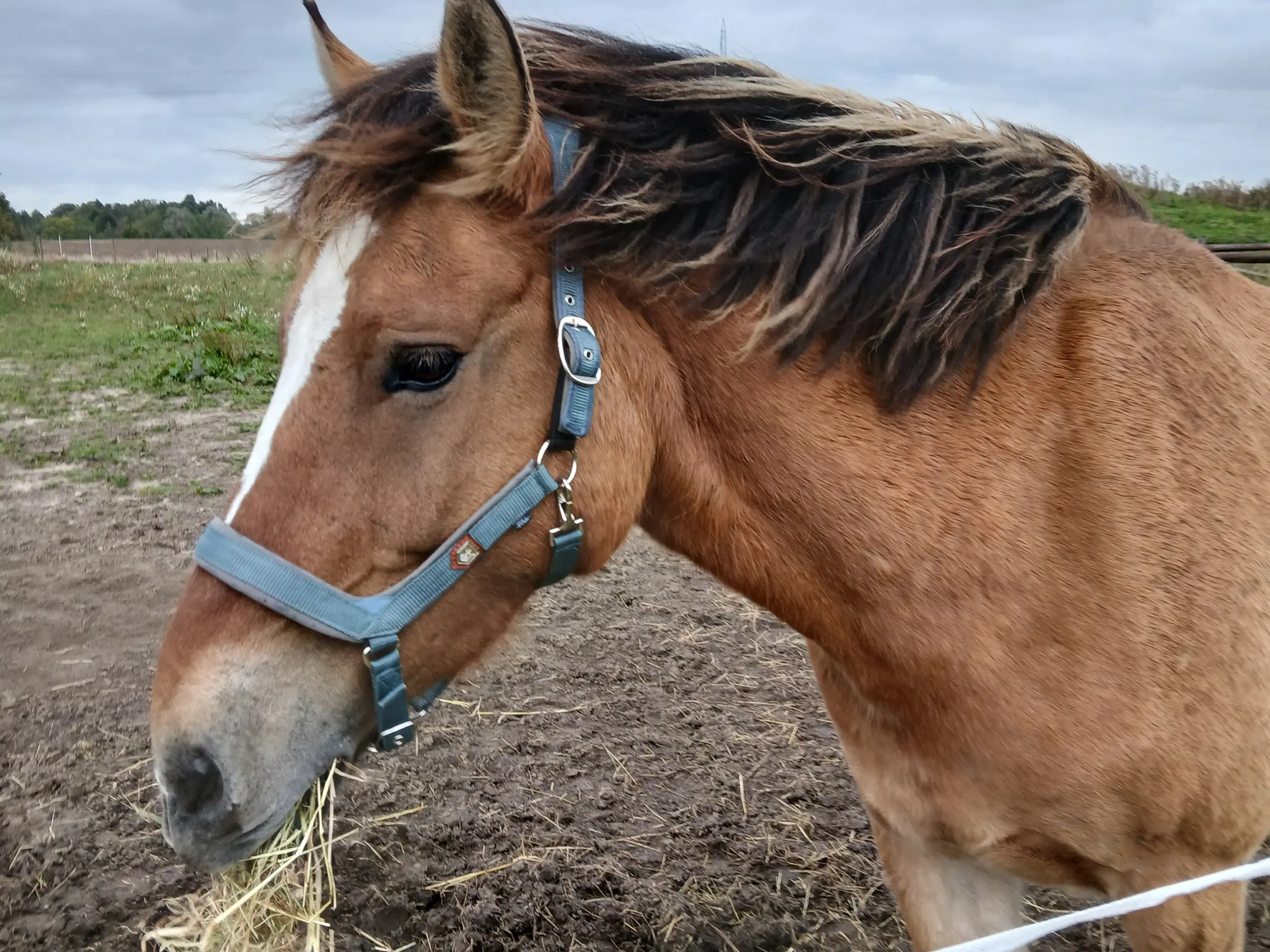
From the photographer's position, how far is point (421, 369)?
146 centimetres

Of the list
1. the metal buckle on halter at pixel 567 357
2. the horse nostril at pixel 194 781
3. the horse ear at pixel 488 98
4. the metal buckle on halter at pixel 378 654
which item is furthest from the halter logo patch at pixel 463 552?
the horse ear at pixel 488 98

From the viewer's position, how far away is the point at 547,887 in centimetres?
303

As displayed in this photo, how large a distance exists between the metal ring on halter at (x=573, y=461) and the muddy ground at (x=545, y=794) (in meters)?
0.45

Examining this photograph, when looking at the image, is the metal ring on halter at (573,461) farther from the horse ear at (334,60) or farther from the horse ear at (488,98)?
the horse ear at (334,60)

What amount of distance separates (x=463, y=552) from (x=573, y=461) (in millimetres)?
250

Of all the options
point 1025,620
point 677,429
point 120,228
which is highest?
point 120,228

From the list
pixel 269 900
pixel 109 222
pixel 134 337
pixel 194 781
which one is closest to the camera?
pixel 194 781

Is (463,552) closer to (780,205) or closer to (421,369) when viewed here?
(421,369)

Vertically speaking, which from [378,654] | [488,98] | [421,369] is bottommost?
[378,654]

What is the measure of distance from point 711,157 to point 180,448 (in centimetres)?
767

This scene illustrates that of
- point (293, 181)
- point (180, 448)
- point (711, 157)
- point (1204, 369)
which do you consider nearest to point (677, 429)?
point (711, 157)

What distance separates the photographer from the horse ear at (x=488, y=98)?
1.36 metres

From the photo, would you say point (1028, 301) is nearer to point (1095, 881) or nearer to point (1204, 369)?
point (1204, 369)

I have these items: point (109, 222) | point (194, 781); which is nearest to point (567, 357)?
point (194, 781)
